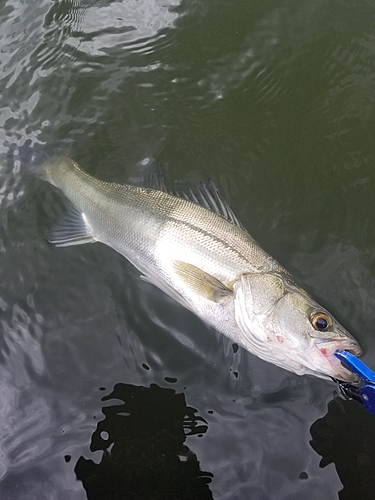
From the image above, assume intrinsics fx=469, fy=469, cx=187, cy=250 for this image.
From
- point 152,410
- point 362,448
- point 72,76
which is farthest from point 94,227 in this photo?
point 362,448

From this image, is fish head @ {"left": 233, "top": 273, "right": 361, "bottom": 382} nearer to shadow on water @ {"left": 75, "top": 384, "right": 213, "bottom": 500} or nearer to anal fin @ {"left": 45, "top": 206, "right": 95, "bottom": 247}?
shadow on water @ {"left": 75, "top": 384, "right": 213, "bottom": 500}

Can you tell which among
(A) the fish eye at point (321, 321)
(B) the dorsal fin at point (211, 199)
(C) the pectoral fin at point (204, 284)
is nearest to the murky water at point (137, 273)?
(B) the dorsal fin at point (211, 199)

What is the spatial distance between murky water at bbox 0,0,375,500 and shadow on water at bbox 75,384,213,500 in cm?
1

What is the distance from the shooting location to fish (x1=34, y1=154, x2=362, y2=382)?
2.93m

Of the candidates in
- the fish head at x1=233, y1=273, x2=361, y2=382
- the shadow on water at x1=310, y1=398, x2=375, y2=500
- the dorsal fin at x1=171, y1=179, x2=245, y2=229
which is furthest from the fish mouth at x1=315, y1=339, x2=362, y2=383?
the dorsal fin at x1=171, y1=179, x2=245, y2=229

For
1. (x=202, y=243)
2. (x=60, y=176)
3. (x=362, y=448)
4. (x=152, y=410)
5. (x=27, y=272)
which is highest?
(x=60, y=176)

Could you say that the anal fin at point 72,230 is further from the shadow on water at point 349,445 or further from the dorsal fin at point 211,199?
the shadow on water at point 349,445

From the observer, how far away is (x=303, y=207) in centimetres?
418

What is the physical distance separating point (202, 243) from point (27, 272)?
177cm

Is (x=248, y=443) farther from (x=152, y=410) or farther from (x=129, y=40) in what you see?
(x=129, y=40)

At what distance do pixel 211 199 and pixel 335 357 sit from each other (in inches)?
57.7

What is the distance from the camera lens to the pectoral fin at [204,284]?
3164mm

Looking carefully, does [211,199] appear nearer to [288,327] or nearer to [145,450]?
[288,327]

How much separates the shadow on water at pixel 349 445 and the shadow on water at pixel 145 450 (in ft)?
2.95
